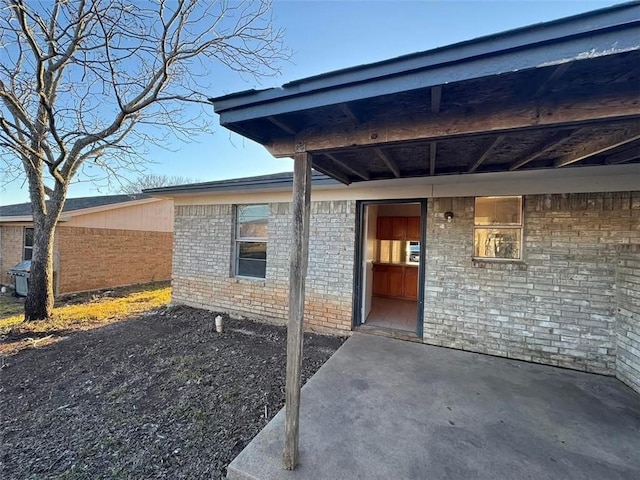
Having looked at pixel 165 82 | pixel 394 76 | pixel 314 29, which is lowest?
pixel 394 76

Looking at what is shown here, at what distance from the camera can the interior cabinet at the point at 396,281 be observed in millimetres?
7618

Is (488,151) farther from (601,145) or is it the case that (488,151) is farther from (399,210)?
(399,210)

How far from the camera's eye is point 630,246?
3330 mm

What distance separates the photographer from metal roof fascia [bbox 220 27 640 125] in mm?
1212

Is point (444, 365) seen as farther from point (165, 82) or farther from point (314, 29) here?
point (165, 82)

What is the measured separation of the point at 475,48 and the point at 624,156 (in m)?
2.65

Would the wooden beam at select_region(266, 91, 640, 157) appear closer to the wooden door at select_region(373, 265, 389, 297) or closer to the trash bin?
the wooden door at select_region(373, 265, 389, 297)

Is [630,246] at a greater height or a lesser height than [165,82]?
lesser

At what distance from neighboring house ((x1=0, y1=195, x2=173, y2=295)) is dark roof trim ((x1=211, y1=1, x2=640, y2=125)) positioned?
10441mm

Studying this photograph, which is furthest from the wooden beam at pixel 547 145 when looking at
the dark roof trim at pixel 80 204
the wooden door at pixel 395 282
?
the dark roof trim at pixel 80 204

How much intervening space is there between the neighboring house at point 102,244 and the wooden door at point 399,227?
9922 mm

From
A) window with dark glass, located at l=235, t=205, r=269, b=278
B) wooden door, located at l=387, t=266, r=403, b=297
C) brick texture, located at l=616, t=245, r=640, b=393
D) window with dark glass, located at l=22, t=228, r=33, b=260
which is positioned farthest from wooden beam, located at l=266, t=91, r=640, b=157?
window with dark glass, located at l=22, t=228, r=33, b=260

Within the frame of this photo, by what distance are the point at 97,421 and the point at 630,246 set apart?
6321mm

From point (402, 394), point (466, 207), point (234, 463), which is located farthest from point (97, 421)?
point (466, 207)
